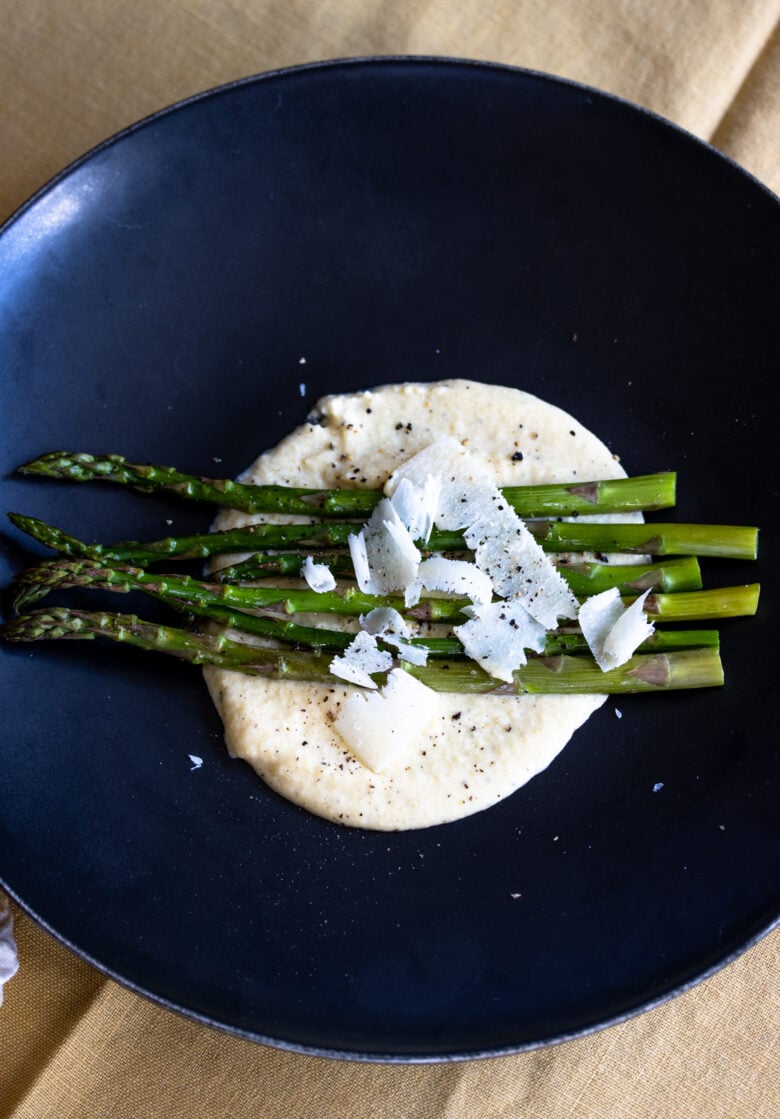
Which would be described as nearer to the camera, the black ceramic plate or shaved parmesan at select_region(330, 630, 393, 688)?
the black ceramic plate

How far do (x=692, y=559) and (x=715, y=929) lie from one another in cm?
109

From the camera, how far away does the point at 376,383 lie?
140 inches

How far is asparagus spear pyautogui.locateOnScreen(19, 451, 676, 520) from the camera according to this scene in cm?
335

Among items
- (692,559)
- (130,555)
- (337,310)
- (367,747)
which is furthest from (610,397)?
(130,555)

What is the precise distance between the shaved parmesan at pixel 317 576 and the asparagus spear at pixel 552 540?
0.09 metres

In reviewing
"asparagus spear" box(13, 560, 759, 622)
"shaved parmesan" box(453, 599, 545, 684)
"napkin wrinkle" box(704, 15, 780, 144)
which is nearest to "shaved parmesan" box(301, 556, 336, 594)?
"asparagus spear" box(13, 560, 759, 622)

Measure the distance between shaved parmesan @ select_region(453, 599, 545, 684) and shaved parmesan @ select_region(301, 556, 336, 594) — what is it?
0.41 meters

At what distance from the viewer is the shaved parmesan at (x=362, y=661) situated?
3.20 metres

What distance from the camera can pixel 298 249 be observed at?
3.57 meters

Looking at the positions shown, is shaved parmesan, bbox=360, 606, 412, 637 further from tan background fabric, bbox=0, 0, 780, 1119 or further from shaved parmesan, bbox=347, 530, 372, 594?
tan background fabric, bbox=0, 0, 780, 1119

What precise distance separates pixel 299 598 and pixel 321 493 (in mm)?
349

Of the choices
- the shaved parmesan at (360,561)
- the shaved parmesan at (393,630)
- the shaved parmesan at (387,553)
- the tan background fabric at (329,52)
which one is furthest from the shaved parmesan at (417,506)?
the tan background fabric at (329,52)

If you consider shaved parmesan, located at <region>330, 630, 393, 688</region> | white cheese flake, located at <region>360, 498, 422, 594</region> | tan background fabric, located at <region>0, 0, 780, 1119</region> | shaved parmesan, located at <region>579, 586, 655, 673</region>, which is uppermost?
tan background fabric, located at <region>0, 0, 780, 1119</region>

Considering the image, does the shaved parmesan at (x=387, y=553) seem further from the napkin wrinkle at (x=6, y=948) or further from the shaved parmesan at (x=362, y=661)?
the napkin wrinkle at (x=6, y=948)
